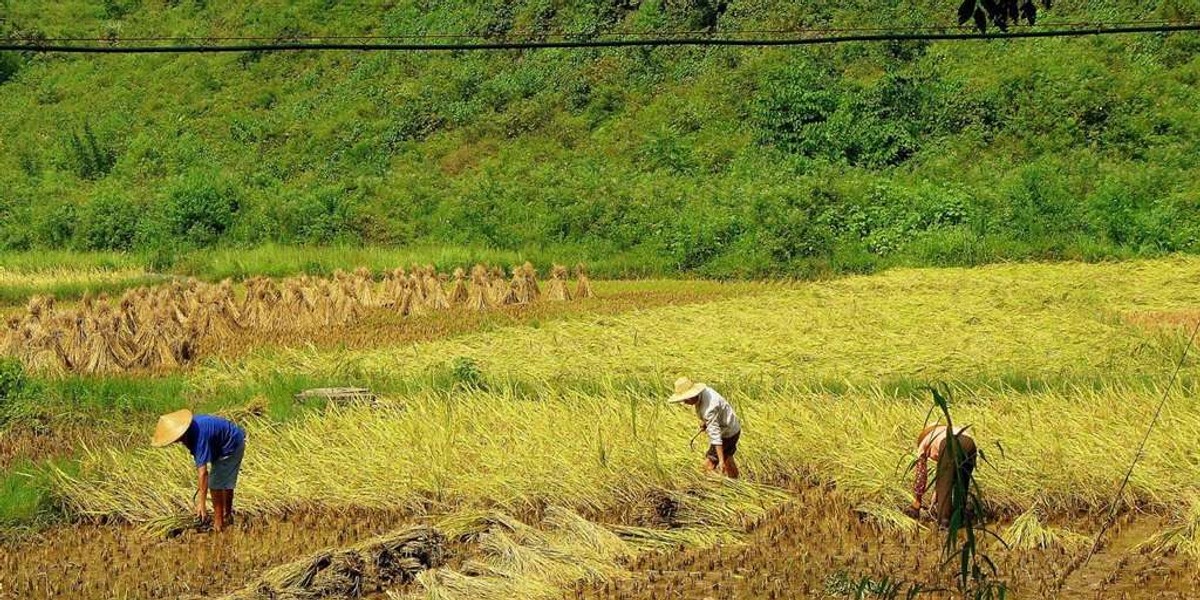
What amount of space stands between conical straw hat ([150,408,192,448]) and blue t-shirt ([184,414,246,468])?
0.16ft

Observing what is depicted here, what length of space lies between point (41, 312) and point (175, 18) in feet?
115

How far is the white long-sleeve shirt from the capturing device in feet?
29.6

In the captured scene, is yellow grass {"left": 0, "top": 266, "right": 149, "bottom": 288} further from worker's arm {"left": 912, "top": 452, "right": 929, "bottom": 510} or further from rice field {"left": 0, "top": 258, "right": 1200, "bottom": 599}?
worker's arm {"left": 912, "top": 452, "right": 929, "bottom": 510}

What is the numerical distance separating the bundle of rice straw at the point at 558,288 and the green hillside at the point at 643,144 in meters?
4.69

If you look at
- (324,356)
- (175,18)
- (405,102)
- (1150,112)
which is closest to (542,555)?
(324,356)

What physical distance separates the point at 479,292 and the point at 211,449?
11.8 meters

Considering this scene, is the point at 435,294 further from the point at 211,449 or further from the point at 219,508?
the point at 211,449

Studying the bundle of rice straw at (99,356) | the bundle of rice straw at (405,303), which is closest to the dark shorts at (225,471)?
the bundle of rice straw at (99,356)

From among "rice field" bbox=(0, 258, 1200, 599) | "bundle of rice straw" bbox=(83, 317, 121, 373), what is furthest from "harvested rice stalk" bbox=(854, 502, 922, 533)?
"bundle of rice straw" bbox=(83, 317, 121, 373)

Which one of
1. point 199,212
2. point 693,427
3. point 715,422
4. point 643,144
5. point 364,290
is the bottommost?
point 364,290

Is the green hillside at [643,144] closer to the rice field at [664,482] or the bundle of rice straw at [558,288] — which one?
the bundle of rice straw at [558,288]

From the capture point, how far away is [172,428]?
855 centimetres

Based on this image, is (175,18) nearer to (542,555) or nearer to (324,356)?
(324,356)

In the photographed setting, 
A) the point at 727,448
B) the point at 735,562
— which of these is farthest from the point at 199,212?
the point at 735,562
